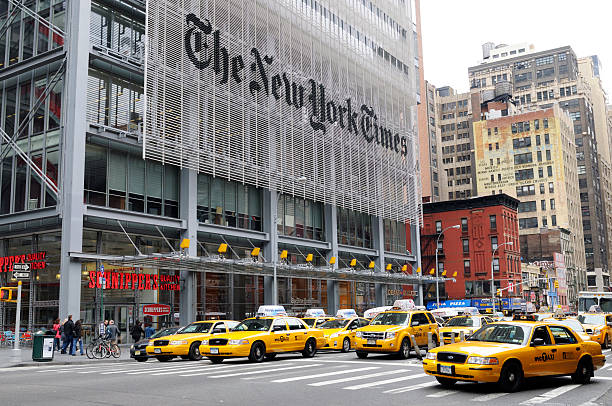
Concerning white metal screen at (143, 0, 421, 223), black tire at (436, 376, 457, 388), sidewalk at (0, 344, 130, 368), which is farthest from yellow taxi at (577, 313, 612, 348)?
white metal screen at (143, 0, 421, 223)

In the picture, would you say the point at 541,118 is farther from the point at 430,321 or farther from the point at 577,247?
the point at 430,321

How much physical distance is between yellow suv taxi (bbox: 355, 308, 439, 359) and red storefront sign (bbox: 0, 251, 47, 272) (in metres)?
20.3

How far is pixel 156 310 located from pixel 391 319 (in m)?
18.3

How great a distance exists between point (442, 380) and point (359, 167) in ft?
136

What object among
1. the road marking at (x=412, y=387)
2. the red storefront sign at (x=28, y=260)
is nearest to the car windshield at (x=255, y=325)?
the road marking at (x=412, y=387)

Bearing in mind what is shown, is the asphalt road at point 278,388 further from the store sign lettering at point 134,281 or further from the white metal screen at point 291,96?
the white metal screen at point 291,96

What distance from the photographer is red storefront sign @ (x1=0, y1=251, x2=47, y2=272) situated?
116ft

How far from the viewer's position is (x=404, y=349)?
23.2 metres

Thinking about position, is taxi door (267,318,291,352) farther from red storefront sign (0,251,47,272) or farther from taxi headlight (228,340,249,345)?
red storefront sign (0,251,47,272)

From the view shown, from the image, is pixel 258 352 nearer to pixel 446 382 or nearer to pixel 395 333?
pixel 395 333

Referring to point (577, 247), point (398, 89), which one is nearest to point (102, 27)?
point (398, 89)

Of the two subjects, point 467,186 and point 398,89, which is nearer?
point 398,89

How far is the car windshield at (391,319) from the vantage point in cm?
2388

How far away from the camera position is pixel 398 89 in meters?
65.1
